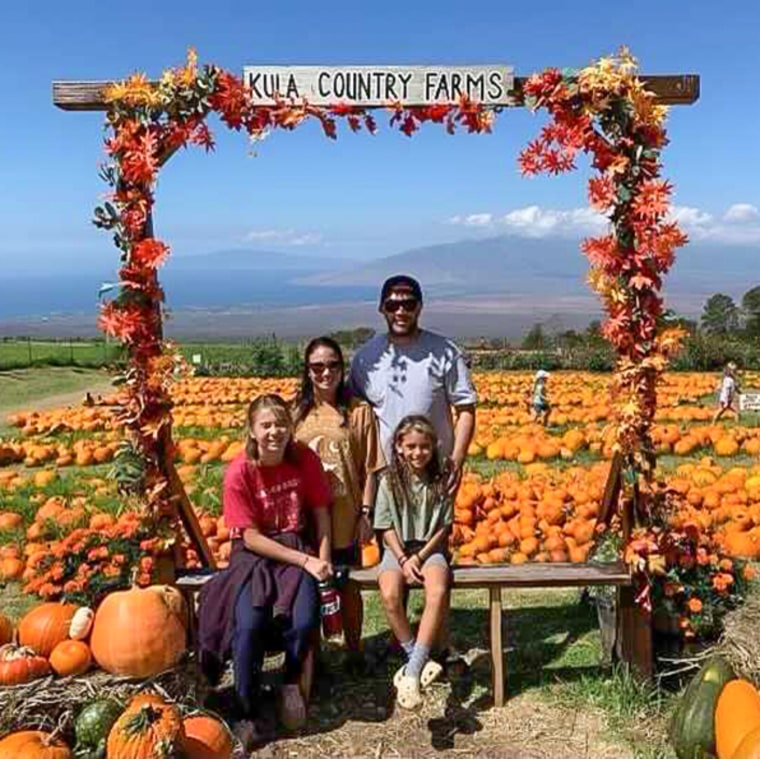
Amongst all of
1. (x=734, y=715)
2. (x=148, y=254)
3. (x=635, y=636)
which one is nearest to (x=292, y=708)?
(x=635, y=636)

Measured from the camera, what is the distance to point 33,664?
165 inches

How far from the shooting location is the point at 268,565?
177 inches

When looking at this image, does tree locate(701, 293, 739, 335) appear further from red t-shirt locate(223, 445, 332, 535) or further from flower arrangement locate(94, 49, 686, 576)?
red t-shirt locate(223, 445, 332, 535)

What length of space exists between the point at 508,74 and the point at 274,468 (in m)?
2.31

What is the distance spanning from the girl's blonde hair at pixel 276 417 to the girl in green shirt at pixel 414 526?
1.67ft

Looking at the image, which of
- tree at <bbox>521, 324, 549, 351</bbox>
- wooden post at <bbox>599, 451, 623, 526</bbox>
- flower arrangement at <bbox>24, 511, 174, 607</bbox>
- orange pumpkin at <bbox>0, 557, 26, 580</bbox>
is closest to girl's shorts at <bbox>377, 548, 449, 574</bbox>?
wooden post at <bbox>599, 451, 623, 526</bbox>

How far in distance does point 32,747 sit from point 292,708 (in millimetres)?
1275

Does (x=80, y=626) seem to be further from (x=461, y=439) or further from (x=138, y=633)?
(x=461, y=439)

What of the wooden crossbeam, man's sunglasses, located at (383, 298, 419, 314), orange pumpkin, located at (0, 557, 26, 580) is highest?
the wooden crossbeam

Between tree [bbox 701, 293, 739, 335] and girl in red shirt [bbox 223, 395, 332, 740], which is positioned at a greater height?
tree [bbox 701, 293, 739, 335]

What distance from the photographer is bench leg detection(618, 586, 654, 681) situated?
15.5ft

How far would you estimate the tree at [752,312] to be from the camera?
2978 centimetres

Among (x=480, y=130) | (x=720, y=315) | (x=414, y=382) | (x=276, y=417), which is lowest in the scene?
(x=276, y=417)

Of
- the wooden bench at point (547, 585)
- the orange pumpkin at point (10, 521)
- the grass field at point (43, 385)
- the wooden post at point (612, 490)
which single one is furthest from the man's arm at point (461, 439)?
the grass field at point (43, 385)
